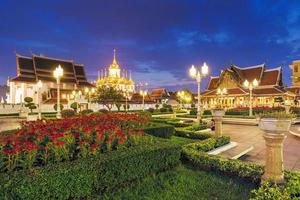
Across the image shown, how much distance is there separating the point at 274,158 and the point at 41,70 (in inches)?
2319

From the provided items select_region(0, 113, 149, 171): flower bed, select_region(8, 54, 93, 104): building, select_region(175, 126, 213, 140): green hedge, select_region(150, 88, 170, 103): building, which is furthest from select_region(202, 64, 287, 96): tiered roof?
select_region(0, 113, 149, 171): flower bed

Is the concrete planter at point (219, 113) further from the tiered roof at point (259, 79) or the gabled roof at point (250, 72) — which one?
the gabled roof at point (250, 72)

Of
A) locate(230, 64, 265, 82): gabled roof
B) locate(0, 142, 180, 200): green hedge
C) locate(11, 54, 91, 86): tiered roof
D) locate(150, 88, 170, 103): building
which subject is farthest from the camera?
locate(150, 88, 170, 103): building

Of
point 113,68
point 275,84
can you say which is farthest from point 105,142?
point 113,68

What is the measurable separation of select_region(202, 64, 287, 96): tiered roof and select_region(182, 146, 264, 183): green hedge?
124 ft

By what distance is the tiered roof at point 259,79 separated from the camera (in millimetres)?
40625

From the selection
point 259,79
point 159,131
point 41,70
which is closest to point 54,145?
point 159,131

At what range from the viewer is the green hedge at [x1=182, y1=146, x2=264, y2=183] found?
549 centimetres

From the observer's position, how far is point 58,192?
3865 mm

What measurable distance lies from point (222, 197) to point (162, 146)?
1.97 meters

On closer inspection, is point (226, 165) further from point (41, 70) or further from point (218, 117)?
point (41, 70)

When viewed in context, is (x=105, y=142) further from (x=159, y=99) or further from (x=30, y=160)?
(x=159, y=99)

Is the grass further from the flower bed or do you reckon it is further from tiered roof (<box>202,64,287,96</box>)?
tiered roof (<box>202,64,287,96</box>)

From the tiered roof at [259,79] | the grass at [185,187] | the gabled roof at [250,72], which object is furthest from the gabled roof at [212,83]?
the grass at [185,187]
